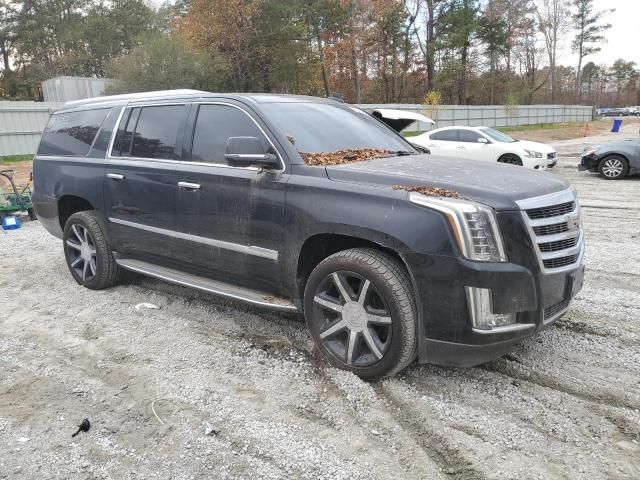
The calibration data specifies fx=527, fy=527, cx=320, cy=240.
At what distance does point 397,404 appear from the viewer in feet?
10.4

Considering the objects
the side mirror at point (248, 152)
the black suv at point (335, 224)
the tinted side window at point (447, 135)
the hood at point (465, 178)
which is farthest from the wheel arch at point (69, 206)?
the tinted side window at point (447, 135)

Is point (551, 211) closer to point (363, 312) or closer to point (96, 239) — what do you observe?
point (363, 312)

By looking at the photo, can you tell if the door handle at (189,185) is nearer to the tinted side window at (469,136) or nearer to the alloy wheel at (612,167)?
the tinted side window at (469,136)

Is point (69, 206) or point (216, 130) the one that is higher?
point (216, 130)

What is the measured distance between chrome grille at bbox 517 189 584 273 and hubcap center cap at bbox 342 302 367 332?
1117mm

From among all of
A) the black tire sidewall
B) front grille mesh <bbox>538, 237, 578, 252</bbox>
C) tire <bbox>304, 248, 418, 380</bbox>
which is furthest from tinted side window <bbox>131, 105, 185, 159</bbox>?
front grille mesh <bbox>538, 237, 578, 252</bbox>

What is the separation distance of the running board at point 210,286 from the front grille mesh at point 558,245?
1.71 metres

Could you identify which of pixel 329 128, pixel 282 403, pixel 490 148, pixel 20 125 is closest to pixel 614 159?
pixel 490 148

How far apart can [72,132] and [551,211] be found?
15.7 feet

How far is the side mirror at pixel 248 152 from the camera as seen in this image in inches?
144

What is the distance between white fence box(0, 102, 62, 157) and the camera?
20.8 metres

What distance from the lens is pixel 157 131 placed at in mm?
4707

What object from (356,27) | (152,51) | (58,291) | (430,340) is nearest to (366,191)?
→ (430,340)

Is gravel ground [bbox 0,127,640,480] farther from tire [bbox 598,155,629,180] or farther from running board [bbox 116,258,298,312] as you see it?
tire [bbox 598,155,629,180]
